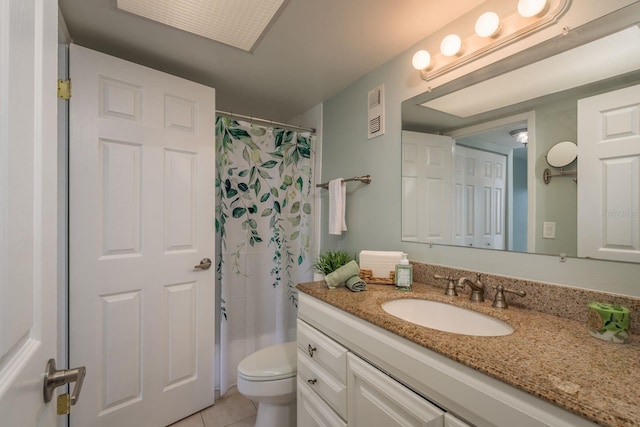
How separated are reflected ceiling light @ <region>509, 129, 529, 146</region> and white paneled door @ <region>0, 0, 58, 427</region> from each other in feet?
4.60

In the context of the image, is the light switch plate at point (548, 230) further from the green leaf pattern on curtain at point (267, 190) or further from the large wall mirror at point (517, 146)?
the green leaf pattern on curtain at point (267, 190)

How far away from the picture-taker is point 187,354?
167 centimetres

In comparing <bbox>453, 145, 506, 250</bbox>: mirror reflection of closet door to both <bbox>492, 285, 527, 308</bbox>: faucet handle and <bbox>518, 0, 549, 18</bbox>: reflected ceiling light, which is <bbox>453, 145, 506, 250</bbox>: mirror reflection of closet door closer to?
<bbox>492, 285, 527, 308</bbox>: faucet handle

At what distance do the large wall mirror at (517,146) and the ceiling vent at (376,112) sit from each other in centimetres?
17

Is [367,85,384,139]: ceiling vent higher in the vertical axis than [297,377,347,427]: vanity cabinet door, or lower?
higher

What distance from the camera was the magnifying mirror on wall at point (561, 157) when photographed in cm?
96

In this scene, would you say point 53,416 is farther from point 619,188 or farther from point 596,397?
point 619,188

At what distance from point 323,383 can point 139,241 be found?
1.19 m

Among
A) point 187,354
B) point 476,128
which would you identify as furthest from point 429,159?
point 187,354

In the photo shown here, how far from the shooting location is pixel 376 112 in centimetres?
172

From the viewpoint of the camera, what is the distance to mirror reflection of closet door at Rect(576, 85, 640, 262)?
835 mm

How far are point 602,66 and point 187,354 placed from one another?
7.51 ft

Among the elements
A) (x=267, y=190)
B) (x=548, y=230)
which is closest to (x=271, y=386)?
(x=267, y=190)

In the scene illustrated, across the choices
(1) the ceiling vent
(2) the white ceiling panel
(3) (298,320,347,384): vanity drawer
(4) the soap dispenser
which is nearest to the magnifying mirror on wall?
(4) the soap dispenser
